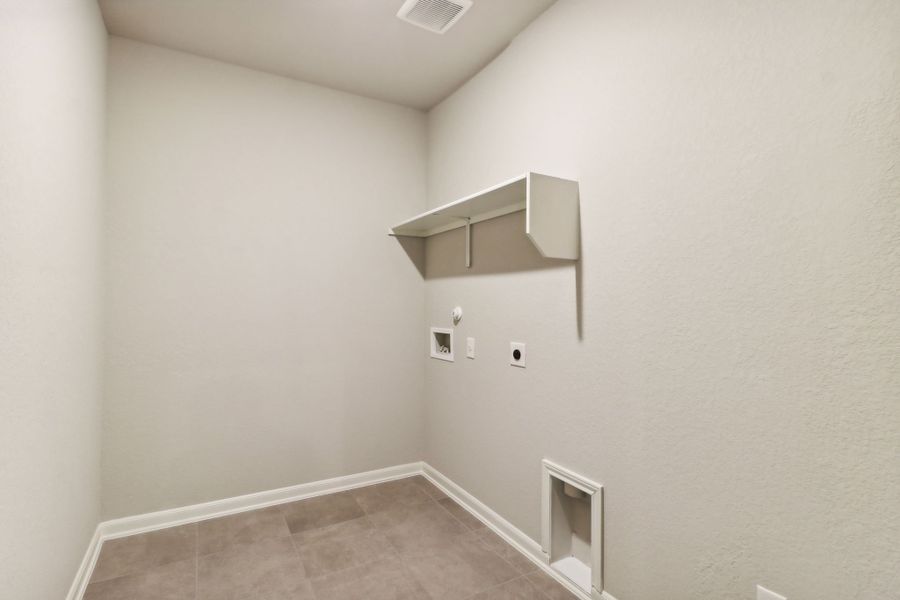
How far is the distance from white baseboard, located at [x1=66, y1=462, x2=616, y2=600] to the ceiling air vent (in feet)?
8.31

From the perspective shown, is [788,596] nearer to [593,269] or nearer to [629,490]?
[629,490]

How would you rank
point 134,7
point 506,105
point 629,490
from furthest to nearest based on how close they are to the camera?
point 506,105 → point 134,7 → point 629,490

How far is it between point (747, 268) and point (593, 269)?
595 mm

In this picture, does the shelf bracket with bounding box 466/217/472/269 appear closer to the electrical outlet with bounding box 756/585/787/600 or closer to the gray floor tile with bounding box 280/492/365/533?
the gray floor tile with bounding box 280/492/365/533

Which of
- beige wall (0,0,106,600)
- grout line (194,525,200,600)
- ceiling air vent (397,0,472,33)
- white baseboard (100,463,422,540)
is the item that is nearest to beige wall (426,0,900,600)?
ceiling air vent (397,0,472,33)

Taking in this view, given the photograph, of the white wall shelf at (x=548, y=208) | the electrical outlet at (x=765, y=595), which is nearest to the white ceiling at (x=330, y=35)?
the white wall shelf at (x=548, y=208)

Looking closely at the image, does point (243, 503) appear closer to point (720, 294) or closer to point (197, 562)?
point (197, 562)

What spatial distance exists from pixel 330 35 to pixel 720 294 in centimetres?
219

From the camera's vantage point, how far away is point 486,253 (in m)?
2.50

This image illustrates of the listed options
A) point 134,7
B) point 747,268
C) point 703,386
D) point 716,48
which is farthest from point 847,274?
point 134,7

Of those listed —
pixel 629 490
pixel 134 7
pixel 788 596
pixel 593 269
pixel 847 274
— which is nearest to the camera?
pixel 847 274

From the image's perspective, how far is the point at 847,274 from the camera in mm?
1080

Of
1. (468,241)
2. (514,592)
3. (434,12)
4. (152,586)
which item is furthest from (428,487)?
(434,12)

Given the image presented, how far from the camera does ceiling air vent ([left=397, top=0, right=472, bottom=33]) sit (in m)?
1.99
